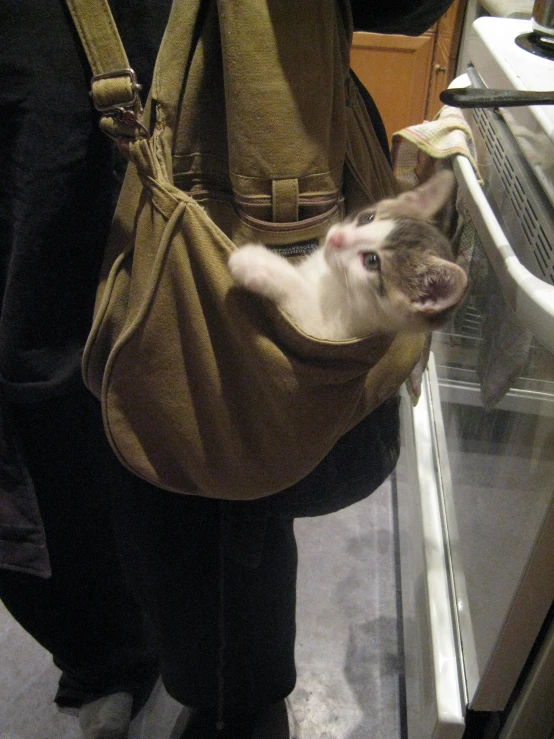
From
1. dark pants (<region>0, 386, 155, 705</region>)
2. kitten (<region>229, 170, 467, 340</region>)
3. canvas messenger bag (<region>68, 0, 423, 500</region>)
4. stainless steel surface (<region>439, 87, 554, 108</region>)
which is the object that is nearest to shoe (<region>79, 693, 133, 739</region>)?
dark pants (<region>0, 386, 155, 705</region>)

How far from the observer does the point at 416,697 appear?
3.01 ft

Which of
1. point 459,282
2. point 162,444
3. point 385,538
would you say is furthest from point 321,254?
point 385,538

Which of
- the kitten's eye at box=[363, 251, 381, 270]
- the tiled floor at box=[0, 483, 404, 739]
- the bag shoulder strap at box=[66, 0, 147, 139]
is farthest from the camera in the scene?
the tiled floor at box=[0, 483, 404, 739]

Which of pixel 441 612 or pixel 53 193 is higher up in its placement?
pixel 53 193

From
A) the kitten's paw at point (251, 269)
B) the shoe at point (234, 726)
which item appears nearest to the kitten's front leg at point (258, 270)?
the kitten's paw at point (251, 269)

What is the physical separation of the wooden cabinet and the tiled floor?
148 cm

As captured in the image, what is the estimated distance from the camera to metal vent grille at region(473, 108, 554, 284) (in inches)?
21.4

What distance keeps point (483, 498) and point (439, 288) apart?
33 cm

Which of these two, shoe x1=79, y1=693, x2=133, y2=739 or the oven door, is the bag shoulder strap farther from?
shoe x1=79, y1=693, x2=133, y2=739

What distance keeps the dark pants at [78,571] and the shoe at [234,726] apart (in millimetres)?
156

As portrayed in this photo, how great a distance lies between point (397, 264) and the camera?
627 millimetres

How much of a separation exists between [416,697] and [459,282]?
2.34 feet

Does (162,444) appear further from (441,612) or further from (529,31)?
(529,31)

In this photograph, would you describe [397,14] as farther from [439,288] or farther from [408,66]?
[408,66]
